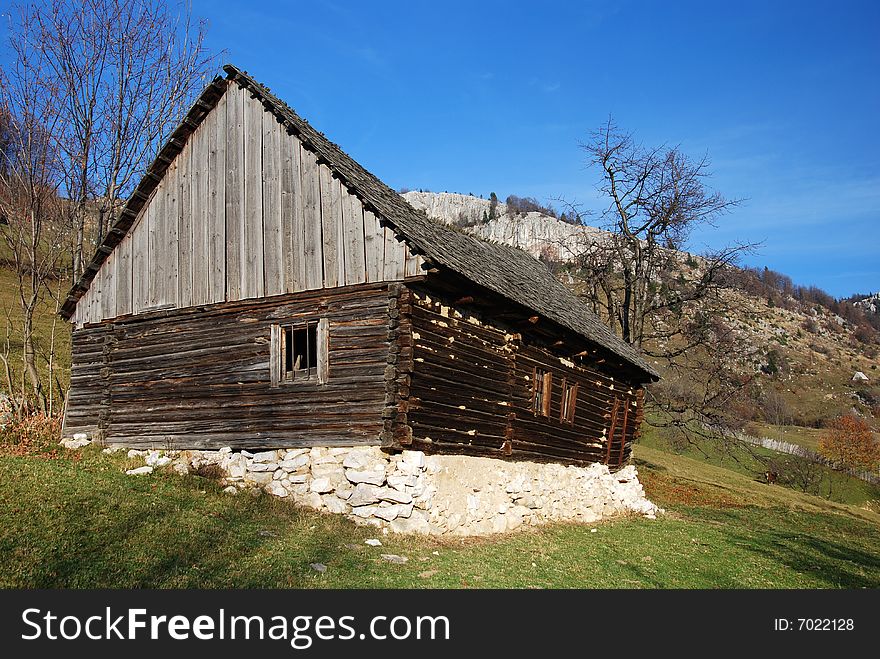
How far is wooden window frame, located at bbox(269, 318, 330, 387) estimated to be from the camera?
45.6 ft

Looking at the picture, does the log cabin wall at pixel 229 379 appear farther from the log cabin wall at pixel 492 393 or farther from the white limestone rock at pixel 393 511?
the white limestone rock at pixel 393 511

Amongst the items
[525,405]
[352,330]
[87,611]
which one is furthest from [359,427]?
[87,611]

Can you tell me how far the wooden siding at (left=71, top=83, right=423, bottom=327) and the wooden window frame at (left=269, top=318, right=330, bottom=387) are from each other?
0.79 m

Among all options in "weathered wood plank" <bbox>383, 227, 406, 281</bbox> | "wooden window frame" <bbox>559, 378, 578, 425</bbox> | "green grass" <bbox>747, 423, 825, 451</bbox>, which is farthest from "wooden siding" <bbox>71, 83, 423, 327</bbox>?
"green grass" <bbox>747, 423, 825, 451</bbox>

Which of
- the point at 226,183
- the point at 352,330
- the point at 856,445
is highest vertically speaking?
the point at 226,183

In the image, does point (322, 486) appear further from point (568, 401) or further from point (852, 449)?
point (852, 449)

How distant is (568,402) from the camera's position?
65.1ft

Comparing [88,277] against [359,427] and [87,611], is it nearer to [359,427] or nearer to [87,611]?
[359,427]

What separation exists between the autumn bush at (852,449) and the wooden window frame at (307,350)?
180ft

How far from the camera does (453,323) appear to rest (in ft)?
47.0

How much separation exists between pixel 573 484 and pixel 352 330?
30.9 feet

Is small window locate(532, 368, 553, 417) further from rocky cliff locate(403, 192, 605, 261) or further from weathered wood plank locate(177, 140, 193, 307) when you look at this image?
rocky cliff locate(403, 192, 605, 261)

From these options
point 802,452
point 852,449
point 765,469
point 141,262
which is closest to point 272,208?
point 141,262

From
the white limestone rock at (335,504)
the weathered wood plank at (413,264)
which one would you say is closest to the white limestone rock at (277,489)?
the white limestone rock at (335,504)
